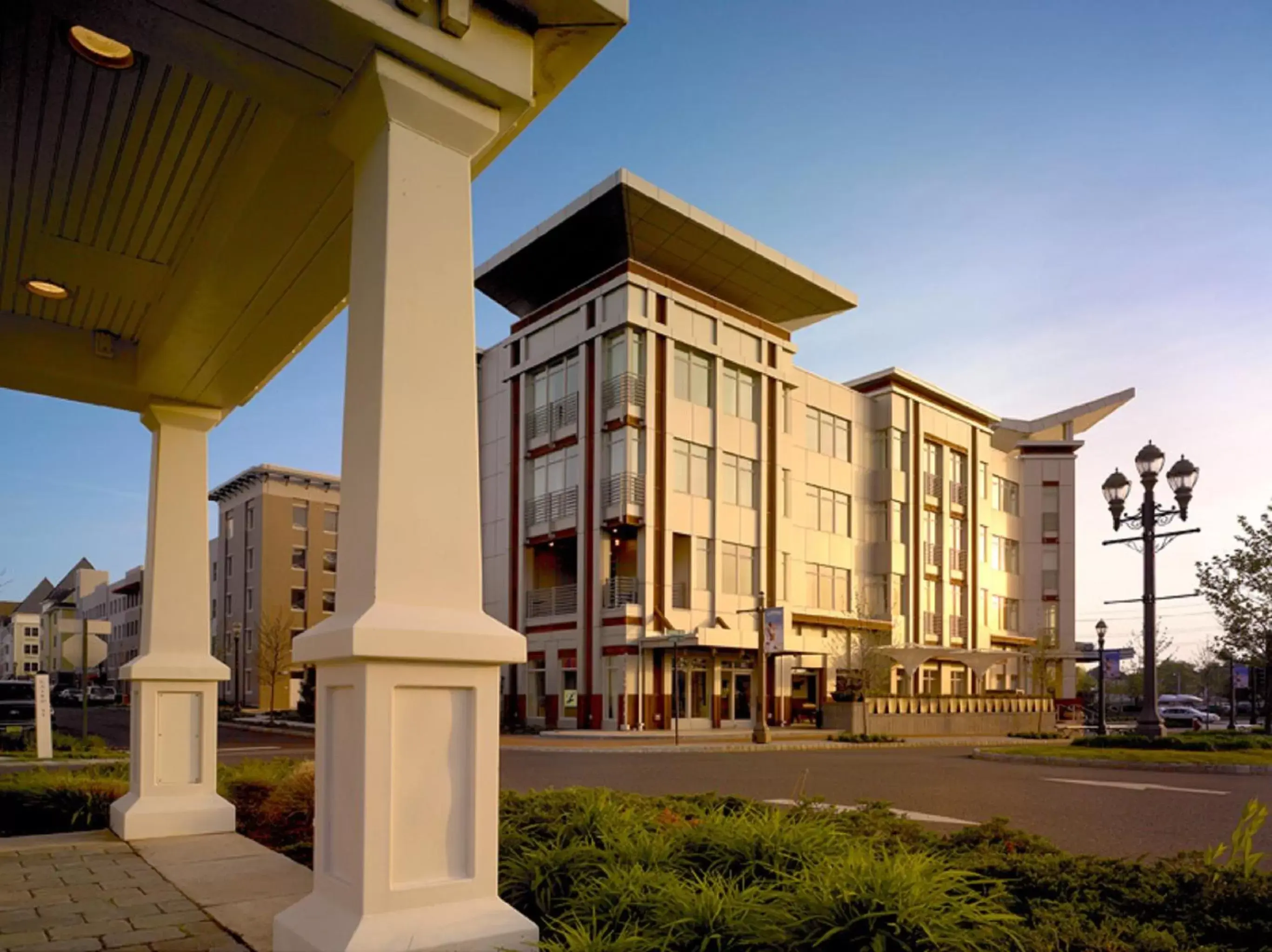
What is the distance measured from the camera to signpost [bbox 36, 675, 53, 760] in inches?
761

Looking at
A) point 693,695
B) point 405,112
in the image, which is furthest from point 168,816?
point 693,695

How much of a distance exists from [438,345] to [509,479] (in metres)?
37.2

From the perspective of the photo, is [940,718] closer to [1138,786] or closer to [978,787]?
[1138,786]

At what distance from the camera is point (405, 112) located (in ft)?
14.8

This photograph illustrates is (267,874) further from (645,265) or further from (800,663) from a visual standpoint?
(800,663)

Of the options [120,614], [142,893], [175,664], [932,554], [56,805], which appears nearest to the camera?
[142,893]

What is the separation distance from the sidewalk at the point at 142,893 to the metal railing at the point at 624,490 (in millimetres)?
27453

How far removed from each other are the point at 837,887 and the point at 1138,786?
1306 cm

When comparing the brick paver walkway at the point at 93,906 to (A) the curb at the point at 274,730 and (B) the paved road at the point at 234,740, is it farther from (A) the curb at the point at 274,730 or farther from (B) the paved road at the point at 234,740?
(A) the curb at the point at 274,730

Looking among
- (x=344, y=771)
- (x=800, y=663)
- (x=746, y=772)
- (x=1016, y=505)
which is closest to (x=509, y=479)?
(x=800, y=663)

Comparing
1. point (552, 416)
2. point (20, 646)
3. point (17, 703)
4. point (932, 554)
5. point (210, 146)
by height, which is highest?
point (552, 416)

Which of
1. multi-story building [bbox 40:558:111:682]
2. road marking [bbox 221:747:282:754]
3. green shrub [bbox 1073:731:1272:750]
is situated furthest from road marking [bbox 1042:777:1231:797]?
multi-story building [bbox 40:558:111:682]

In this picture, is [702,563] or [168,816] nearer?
[168,816]

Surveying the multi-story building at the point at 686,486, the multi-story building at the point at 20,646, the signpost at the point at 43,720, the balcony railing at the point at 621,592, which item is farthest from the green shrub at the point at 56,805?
the multi-story building at the point at 20,646
